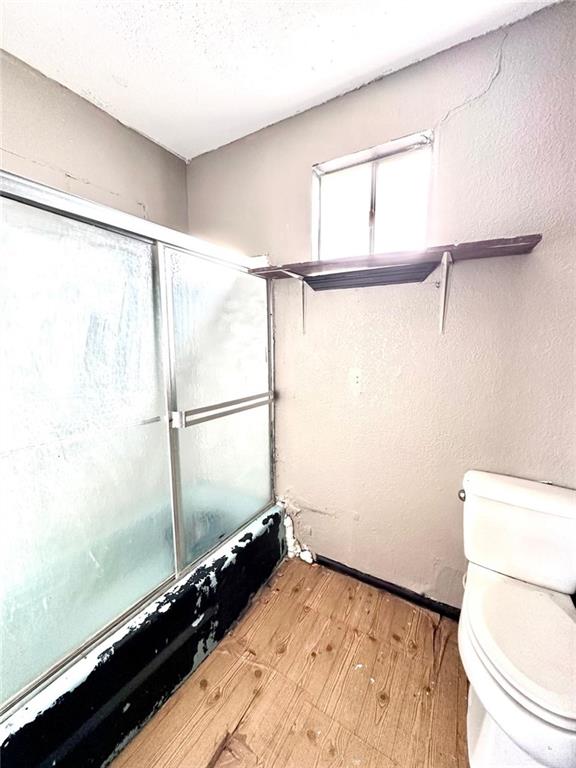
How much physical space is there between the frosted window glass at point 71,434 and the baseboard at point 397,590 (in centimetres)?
99

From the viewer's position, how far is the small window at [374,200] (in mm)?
1438

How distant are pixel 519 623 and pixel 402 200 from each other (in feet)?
5.47

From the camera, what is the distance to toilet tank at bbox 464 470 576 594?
1131 mm

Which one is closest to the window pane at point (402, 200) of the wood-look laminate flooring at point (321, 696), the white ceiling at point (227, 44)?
the white ceiling at point (227, 44)

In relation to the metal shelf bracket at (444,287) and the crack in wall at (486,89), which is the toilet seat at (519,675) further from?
the crack in wall at (486,89)

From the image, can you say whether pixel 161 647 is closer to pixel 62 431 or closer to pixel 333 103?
pixel 62 431

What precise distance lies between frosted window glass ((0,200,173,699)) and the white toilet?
45.3 inches

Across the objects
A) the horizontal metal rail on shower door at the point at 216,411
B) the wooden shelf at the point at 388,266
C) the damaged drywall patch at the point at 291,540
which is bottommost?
the damaged drywall patch at the point at 291,540

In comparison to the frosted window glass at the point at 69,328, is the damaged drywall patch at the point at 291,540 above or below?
below

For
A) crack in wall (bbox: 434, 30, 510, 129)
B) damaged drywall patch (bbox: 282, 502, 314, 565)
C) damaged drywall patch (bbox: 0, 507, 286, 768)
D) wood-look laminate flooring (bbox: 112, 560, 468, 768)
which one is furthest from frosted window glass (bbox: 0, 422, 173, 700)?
crack in wall (bbox: 434, 30, 510, 129)

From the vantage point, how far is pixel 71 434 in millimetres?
997

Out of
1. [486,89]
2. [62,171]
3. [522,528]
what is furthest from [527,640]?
[62,171]

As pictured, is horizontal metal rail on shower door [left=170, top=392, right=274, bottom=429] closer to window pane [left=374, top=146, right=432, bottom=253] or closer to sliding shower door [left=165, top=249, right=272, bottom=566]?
sliding shower door [left=165, top=249, right=272, bottom=566]

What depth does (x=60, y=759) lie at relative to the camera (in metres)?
0.89
